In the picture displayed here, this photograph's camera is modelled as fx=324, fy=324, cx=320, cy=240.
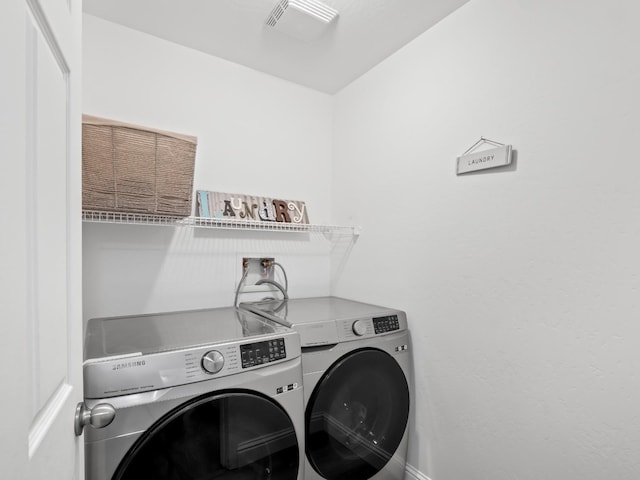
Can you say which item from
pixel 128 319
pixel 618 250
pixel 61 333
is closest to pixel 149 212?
pixel 128 319

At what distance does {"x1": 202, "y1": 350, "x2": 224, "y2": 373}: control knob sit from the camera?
1105mm

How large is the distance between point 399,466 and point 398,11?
2329mm

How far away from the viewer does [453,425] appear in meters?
1.54

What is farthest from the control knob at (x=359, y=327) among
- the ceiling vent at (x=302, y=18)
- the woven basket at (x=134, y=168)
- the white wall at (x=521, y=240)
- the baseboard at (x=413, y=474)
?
the ceiling vent at (x=302, y=18)

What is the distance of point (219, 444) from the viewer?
1.12 m

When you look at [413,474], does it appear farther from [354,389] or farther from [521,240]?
[521,240]

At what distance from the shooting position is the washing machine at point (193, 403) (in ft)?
3.16

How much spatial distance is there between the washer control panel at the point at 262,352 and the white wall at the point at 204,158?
0.83 metres

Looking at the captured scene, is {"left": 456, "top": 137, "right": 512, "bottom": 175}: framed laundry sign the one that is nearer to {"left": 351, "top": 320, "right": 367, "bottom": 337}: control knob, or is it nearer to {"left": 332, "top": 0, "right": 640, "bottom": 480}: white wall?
{"left": 332, "top": 0, "right": 640, "bottom": 480}: white wall

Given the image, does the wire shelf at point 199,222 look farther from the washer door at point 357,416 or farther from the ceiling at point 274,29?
the ceiling at point 274,29

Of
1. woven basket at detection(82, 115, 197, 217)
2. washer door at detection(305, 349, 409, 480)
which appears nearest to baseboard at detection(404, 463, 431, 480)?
washer door at detection(305, 349, 409, 480)

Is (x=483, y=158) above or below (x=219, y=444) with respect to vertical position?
above

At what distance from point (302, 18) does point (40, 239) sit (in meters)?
1.60

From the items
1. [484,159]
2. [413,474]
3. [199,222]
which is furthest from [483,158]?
[413,474]
